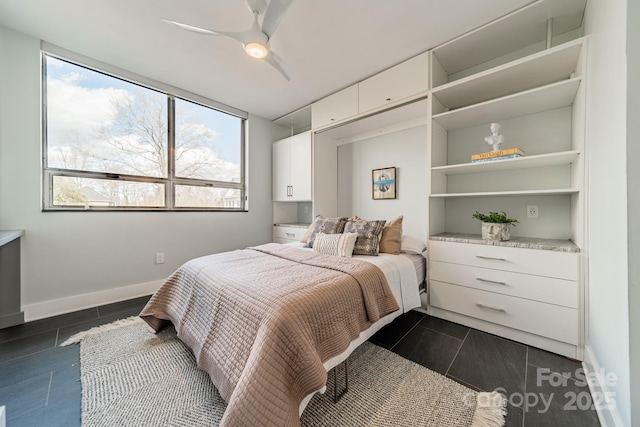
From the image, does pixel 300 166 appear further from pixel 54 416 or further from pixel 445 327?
pixel 54 416

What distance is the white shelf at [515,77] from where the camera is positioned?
1688mm

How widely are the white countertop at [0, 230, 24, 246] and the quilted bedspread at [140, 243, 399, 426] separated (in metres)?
1.03

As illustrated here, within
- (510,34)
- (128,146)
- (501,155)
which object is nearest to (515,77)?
(510,34)

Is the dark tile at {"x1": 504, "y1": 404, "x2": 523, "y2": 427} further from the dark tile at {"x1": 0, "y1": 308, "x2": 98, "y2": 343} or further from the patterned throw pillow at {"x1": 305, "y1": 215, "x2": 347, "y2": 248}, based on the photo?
the dark tile at {"x1": 0, "y1": 308, "x2": 98, "y2": 343}

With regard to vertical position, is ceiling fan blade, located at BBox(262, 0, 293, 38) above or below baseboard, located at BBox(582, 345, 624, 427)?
above

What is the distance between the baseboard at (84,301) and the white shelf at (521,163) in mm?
3518

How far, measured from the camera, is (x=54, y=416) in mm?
1133

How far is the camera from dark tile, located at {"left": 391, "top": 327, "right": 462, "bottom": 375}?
1.53 m

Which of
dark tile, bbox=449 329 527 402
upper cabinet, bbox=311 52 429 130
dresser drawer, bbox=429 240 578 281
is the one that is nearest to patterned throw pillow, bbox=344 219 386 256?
dresser drawer, bbox=429 240 578 281

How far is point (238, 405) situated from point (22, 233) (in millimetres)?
2692

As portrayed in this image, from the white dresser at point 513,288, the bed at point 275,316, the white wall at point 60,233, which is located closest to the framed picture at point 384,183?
the white dresser at point 513,288

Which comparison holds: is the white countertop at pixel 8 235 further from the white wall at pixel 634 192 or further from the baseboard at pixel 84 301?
the white wall at pixel 634 192

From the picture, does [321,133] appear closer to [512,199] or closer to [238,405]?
[512,199]

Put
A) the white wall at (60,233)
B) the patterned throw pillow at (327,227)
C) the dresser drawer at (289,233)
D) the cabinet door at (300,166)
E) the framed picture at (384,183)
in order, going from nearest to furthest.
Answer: the white wall at (60,233) < the patterned throw pillow at (327,227) < the framed picture at (384,183) < the cabinet door at (300,166) < the dresser drawer at (289,233)
